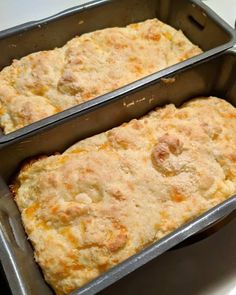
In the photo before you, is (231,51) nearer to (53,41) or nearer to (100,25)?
(100,25)

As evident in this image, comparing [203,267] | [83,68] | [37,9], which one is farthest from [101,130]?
[37,9]

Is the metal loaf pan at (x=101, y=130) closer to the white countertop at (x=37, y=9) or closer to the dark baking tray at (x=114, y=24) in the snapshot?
the dark baking tray at (x=114, y=24)

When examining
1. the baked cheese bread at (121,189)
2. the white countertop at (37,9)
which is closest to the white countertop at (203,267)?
the baked cheese bread at (121,189)

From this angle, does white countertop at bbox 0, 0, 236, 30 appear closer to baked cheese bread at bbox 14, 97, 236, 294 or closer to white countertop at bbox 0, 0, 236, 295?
baked cheese bread at bbox 14, 97, 236, 294

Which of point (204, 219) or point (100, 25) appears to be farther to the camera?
point (100, 25)

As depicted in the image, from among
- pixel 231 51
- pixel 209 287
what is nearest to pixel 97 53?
pixel 231 51

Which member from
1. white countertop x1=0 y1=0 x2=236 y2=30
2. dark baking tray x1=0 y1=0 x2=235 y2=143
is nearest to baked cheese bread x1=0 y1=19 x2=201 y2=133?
dark baking tray x1=0 y1=0 x2=235 y2=143
